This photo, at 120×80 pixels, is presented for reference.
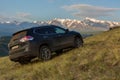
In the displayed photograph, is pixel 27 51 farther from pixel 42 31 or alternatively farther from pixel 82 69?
pixel 82 69

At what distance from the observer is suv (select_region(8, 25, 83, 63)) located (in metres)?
17.2

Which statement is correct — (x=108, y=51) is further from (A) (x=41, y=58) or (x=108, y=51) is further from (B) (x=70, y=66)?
(A) (x=41, y=58)

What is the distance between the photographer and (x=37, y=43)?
17.3 meters

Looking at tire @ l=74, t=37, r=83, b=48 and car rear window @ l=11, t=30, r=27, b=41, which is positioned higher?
car rear window @ l=11, t=30, r=27, b=41

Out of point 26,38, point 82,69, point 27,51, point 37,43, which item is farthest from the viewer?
point 37,43

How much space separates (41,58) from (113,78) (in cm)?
634

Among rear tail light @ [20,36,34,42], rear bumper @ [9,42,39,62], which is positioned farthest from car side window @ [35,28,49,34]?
rear bumper @ [9,42,39,62]

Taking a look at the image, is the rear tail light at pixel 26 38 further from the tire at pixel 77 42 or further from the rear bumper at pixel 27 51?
the tire at pixel 77 42

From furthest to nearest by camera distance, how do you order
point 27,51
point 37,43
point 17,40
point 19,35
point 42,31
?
point 42,31, point 19,35, point 17,40, point 37,43, point 27,51

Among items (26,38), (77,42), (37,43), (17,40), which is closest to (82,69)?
(37,43)

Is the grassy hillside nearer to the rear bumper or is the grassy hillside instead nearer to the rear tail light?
the rear bumper

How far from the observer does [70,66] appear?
14.9 m

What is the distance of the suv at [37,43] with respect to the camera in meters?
17.2

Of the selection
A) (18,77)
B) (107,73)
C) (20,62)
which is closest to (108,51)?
(107,73)
